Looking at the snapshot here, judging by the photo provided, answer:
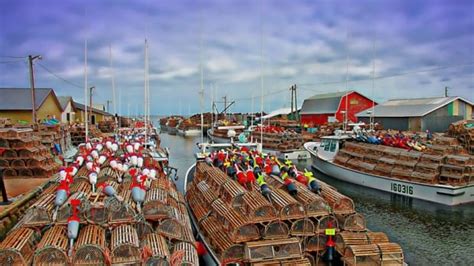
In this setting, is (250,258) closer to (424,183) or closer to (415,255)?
(415,255)

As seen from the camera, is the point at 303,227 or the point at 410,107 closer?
the point at 303,227

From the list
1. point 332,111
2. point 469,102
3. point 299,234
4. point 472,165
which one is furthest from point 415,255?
point 332,111

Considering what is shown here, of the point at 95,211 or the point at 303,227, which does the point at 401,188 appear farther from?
the point at 95,211

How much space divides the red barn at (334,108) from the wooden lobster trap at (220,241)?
154 ft

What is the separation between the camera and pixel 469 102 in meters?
46.7

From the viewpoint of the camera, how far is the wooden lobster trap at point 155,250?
24.6 ft

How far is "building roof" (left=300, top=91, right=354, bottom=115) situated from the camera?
5944cm

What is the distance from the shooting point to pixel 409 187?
2097cm

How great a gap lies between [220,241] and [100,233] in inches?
127

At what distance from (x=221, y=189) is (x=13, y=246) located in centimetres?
615

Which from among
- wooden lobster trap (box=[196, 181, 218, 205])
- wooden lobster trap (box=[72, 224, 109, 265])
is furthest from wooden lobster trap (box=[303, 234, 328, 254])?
wooden lobster trap (box=[72, 224, 109, 265])

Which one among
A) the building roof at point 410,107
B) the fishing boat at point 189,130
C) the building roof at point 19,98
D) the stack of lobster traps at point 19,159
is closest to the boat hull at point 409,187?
the stack of lobster traps at point 19,159

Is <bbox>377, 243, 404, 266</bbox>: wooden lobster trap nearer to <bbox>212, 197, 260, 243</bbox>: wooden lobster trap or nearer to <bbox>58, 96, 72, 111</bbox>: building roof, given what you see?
<bbox>212, 197, 260, 243</bbox>: wooden lobster trap

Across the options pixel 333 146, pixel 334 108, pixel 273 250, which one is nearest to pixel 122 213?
pixel 273 250
